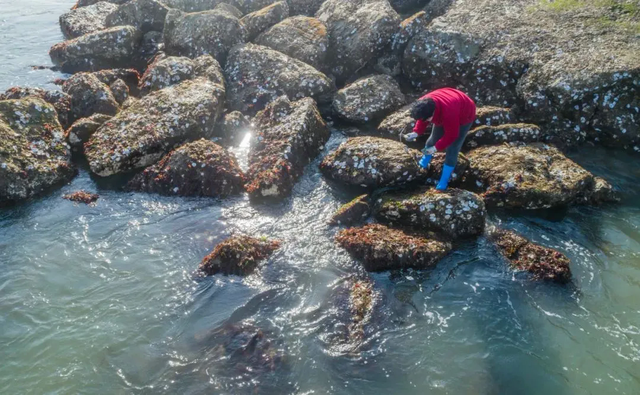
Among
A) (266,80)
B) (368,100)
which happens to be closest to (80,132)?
(266,80)

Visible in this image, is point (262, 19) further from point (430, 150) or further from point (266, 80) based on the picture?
point (430, 150)

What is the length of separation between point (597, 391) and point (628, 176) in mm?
8285

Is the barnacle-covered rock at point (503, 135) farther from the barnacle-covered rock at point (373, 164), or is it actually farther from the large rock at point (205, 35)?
the large rock at point (205, 35)

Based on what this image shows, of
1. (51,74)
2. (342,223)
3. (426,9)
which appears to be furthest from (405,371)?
(51,74)

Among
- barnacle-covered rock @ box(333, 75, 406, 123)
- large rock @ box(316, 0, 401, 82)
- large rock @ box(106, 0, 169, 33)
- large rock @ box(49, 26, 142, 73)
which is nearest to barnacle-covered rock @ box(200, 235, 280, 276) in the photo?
barnacle-covered rock @ box(333, 75, 406, 123)

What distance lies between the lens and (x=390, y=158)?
12.2 meters

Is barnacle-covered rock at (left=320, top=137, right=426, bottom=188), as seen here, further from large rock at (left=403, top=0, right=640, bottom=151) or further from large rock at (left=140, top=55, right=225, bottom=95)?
large rock at (left=140, top=55, right=225, bottom=95)

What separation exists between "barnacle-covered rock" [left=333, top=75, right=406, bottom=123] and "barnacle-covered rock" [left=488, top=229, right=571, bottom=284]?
656cm

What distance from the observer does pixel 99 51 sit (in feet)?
59.6

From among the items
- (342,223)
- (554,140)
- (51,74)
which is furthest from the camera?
(51,74)

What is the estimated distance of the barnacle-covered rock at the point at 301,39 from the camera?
17531mm

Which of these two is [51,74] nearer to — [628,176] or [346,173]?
[346,173]

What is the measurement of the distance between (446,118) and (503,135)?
3714 mm

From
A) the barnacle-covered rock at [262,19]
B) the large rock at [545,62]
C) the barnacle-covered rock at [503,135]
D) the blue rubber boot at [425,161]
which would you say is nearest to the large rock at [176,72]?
the barnacle-covered rock at [262,19]
